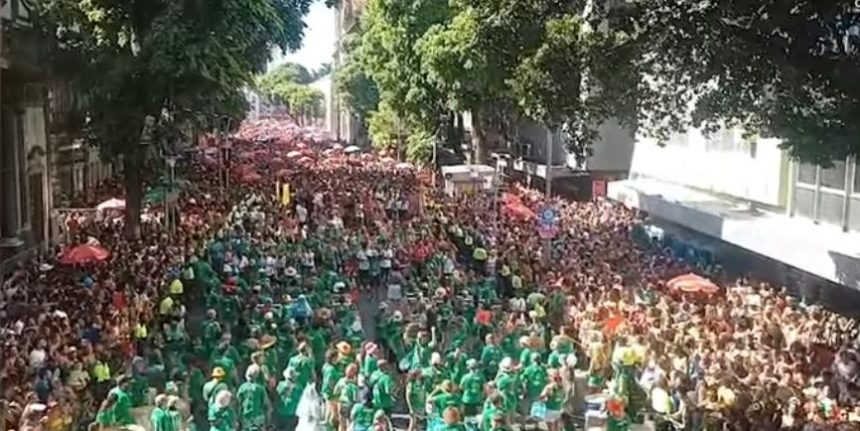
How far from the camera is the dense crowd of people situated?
11.3 meters

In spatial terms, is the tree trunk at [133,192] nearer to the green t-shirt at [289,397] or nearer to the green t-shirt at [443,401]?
the green t-shirt at [289,397]

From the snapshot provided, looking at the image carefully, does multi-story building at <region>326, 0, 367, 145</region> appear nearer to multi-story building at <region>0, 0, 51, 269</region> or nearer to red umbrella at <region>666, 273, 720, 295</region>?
multi-story building at <region>0, 0, 51, 269</region>

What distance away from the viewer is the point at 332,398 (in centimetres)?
1152

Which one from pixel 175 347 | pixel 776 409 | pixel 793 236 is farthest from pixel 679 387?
pixel 793 236

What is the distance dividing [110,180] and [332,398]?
77.4 ft

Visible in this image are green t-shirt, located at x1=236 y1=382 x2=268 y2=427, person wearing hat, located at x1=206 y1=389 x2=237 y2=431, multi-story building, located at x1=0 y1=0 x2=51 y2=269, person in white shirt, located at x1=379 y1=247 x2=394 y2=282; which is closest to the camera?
person wearing hat, located at x1=206 y1=389 x2=237 y2=431

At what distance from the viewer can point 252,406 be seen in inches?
442

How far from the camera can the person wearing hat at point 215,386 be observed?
11.0 metres

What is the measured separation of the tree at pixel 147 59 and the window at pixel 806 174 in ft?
33.4

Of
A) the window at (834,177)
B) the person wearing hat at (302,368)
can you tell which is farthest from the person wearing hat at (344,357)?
the window at (834,177)

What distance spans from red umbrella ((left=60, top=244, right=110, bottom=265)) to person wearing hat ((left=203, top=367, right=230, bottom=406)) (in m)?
7.06

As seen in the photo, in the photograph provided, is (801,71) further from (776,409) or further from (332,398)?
(332,398)

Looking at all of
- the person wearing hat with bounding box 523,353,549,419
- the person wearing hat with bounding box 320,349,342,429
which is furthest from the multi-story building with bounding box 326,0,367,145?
the person wearing hat with bounding box 523,353,549,419

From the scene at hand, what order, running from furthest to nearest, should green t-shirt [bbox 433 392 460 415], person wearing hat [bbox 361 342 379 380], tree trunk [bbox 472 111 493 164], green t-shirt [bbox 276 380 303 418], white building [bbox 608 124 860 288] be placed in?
1. tree trunk [bbox 472 111 493 164]
2. white building [bbox 608 124 860 288]
3. person wearing hat [bbox 361 342 379 380]
4. green t-shirt [bbox 276 380 303 418]
5. green t-shirt [bbox 433 392 460 415]
